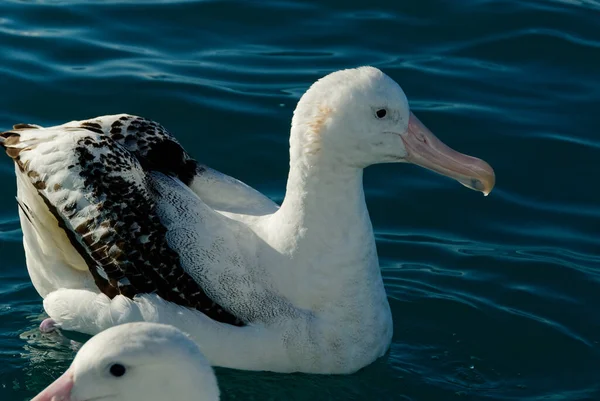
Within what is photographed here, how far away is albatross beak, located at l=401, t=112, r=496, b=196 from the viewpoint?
8641mm

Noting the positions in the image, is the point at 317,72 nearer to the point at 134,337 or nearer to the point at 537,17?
the point at 537,17

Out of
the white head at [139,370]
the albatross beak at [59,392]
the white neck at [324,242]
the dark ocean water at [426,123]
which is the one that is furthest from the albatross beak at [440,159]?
the albatross beak at [59,392]

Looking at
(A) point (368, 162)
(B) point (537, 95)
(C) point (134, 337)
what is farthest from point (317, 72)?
(C) point (134, 337)

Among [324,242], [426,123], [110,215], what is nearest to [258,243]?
[324,242]

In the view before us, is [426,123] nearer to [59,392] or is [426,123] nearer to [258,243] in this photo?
[258,243]

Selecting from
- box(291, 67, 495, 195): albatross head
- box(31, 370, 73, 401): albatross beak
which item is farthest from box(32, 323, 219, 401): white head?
box(291, 67, 495, 195): albatross head

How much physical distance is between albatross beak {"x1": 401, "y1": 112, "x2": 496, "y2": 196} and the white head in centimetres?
276

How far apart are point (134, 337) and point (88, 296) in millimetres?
2754

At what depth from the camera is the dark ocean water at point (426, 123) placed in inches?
363

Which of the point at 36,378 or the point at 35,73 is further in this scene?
the point at 35,73

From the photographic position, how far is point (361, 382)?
8828 mm

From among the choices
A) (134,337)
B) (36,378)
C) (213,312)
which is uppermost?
(134,337)

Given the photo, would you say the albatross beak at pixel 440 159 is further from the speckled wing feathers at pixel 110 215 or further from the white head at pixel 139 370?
the white head at pixel 139 370

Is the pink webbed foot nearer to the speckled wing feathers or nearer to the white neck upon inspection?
the speckled wing feathers
